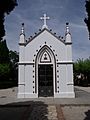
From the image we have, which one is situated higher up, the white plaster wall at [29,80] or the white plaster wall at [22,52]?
the white plaster wall at [22,52]

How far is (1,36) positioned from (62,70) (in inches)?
535

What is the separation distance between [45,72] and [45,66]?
528mm

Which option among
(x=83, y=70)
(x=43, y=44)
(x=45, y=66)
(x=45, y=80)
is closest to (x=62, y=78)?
(x=45, y=80)

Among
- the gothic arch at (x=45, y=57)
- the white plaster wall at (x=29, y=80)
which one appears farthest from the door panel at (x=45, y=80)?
the white plaster wall at (x=29, y=80)

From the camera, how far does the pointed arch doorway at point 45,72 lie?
2484cm

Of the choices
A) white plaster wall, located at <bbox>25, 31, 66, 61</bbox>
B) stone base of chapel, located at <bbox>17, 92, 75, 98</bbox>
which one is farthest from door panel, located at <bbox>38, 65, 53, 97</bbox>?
white plaster wall, located at <bbox>25, 31, 66, 61</bbox>

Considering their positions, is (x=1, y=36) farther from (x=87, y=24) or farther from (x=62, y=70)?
(x=62, y=70)

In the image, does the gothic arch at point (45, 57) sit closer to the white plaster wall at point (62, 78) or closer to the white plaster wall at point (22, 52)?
the white plaster wall at point (62, 78)

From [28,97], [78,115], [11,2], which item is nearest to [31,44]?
[28,97]

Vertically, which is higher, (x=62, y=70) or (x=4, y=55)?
(x=4, y=55)

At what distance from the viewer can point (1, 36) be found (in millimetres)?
11875

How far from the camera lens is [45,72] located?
82.3 ft

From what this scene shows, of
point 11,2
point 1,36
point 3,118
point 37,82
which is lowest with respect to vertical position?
point 3,118

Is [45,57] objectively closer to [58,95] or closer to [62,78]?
[62,78]
